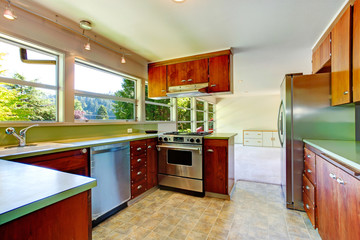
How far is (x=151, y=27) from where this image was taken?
2342mm

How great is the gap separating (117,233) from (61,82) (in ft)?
6.43

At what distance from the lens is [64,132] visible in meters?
2.30

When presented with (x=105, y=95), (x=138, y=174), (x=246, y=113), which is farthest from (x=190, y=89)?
(x=246, y=113)

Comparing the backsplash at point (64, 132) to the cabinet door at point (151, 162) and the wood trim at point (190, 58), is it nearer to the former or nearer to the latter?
the cabinet door at point (151, 162)

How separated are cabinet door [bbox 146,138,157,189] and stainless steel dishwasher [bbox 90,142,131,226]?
0.47 meters

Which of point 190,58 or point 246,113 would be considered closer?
point 190,58

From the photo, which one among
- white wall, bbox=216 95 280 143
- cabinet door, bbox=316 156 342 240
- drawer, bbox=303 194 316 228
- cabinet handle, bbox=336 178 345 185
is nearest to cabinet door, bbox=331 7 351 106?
cabinet door, bbox=316 156 342 240

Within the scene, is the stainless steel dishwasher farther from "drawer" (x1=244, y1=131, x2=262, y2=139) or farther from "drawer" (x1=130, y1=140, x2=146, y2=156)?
"drawer" (x1=244, y1=131, x2=262, y2=139)

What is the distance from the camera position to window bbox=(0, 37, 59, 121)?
1868 mm

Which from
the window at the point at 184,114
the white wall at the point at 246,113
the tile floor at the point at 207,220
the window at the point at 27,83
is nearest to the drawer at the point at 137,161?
the tile floor at the point at 207,220

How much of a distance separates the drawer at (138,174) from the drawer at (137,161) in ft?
0.18

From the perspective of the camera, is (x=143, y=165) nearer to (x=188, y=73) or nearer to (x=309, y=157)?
(x=188, y=73)

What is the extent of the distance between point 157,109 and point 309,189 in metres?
3.21

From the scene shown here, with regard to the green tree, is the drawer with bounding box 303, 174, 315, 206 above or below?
below
